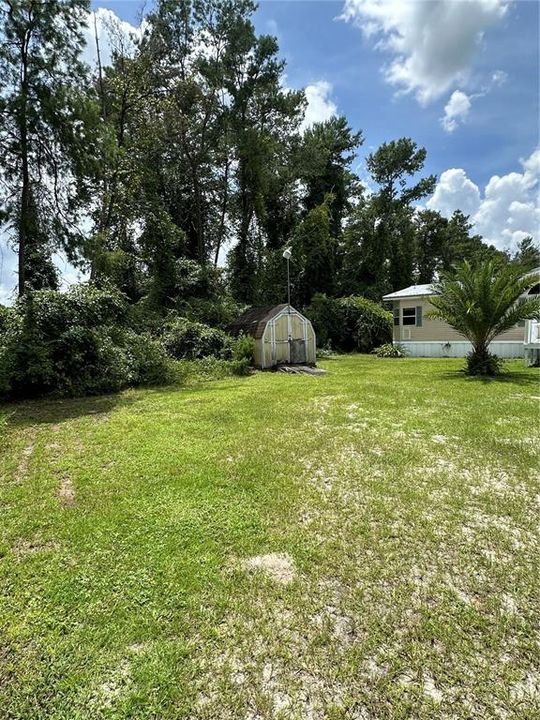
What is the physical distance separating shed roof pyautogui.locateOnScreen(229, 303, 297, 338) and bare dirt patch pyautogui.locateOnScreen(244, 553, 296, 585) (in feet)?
36.6

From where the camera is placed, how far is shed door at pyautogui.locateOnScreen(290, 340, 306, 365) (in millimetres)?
14533

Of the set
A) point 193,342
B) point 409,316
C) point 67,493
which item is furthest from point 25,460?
point 409,316

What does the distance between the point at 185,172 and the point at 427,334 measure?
16540 mm

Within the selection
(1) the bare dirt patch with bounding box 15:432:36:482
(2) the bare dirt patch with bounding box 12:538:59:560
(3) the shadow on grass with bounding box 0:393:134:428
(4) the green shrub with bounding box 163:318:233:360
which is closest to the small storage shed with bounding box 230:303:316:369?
(4) the green shrub with bounding box 163:318:233:360

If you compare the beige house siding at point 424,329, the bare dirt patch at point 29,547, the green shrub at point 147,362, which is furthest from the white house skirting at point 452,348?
the bare dirt patch at point 29,547

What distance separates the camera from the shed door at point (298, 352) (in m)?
14.5

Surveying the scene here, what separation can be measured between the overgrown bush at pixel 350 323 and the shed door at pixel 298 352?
7.31 metres

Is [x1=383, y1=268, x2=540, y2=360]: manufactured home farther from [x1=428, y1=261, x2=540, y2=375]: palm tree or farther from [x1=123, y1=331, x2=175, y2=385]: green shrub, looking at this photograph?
[x1=123, y1=331, x2=175, y2=385]: green shrub

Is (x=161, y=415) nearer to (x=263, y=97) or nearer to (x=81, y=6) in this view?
(x=81, y=6)

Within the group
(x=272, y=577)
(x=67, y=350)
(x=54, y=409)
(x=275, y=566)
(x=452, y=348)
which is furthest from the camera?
(x=452, y=348)

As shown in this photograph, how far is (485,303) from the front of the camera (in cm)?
1023

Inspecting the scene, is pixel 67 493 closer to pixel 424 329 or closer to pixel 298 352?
pixel 298 352

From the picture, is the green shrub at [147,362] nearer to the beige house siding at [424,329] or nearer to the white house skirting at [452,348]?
the beige house siding at [424,329]

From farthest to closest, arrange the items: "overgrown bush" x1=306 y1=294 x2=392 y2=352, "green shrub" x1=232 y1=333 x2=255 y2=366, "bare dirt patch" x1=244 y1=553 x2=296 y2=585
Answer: "overgrown bush" x1=306 y1=294 x2=392 y2=352
"green shrub" x1=232 y1=333 x2=255 y2=366
"bare dirt patch" x1=244 y1=553 x2=296 y2=585
